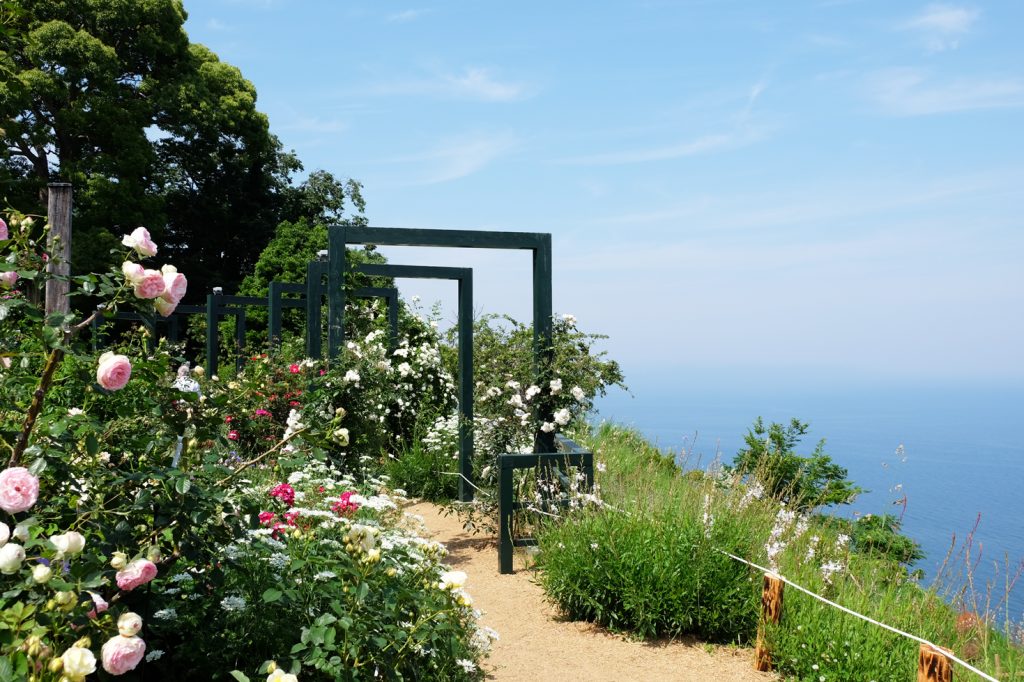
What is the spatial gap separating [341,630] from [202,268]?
21.0 metres

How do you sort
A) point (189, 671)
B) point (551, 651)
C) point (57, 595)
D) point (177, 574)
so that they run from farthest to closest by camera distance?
point (551, 651) → point (177, 574) → point (189, 671) → point (57, 595)

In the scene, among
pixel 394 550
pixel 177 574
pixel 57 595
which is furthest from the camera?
pixel 394 550

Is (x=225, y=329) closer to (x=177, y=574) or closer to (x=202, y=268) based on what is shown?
(x=202, y=268)

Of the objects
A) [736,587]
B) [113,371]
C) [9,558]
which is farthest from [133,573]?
[736,587]

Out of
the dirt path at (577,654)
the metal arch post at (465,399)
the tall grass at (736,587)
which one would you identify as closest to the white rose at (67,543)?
the dirt path at (577,654)

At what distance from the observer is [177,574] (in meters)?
3.12

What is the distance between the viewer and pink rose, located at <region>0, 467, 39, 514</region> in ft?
7.32

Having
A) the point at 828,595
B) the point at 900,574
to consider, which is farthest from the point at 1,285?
the point at 900,574

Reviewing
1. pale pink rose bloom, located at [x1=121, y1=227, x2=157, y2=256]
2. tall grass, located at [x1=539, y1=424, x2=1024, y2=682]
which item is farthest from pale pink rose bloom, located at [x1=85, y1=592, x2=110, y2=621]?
tall grass, located at [x1=539, y1=424, x2=1024, y2=682]

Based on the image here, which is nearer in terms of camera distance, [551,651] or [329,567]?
[329,567]

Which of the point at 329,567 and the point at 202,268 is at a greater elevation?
the point at 202,268

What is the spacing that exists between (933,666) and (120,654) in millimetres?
2877

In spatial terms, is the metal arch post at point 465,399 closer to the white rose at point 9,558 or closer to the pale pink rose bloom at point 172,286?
the pale pink rose bloom at point 172,286

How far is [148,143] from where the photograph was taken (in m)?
19.9
